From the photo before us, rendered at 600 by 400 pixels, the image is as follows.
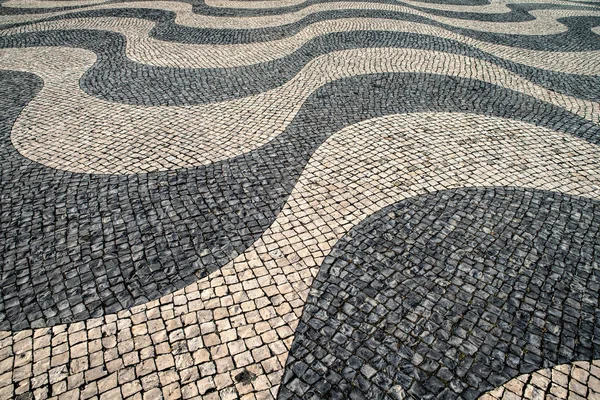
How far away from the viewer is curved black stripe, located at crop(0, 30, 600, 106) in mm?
10898

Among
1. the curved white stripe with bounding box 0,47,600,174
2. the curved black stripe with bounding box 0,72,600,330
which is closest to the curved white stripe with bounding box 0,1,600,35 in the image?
the curved white stripe with bounding box 0,47,600,174

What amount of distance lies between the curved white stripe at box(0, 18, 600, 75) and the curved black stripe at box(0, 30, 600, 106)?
422 mm

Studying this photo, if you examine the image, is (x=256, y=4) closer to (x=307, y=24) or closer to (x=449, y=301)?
(x=307, y=24)

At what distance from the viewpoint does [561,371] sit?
182 inches

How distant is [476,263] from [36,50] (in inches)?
560

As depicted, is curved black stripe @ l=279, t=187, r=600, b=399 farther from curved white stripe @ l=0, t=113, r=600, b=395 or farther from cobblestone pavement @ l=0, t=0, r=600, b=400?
curved white stripe @ l=0, t=113, r=600, b=395

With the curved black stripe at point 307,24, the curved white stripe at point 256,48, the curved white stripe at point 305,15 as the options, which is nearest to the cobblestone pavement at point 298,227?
the curved white stripe at point 256,48

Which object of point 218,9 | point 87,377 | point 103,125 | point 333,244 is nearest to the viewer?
point 87,377

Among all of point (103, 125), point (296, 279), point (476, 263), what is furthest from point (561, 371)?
point (103, 125)

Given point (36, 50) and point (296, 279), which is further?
point (36, 50)

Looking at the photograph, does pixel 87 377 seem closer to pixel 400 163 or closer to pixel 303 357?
pixel 303 357

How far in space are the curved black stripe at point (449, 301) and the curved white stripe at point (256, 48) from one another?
27.0 feet

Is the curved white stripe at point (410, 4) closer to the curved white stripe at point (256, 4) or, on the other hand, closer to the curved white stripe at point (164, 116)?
the curved white stripe at point (256, 4)

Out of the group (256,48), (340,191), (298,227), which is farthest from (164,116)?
(256,48)
